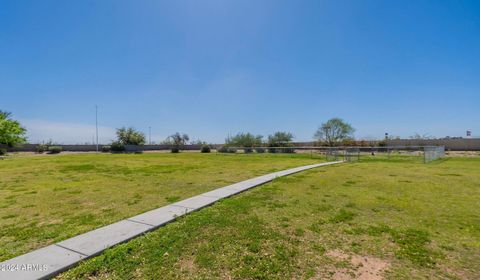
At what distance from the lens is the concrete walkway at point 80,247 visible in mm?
2709

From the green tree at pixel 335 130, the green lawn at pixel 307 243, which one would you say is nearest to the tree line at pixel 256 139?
the green tree at pixel 335 130

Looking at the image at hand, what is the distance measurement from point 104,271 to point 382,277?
130 inches

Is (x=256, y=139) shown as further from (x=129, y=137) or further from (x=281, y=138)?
(x=129, y=137)

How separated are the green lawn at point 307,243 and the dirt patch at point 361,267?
0.01 metres

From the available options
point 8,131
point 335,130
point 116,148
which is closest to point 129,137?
→ point 116,148

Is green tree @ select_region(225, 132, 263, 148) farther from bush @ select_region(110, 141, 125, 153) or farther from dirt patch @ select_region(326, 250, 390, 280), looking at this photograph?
dirt patch @ select_region(326, 250, 390, 280)

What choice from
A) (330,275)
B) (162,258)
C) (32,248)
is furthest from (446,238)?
(32,248)

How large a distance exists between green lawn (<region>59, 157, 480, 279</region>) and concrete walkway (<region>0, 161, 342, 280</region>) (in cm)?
18

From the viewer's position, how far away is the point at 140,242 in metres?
3.52

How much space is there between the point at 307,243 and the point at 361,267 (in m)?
0.82

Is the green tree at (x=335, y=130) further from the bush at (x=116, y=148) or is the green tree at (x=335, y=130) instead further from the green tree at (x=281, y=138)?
the bush at (x=116, y=148)

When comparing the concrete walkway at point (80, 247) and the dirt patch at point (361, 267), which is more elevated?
the concrete walkway at point (80, 247)

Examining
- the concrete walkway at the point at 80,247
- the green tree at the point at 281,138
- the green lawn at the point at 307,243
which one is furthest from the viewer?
the green tree at the point at 281,138

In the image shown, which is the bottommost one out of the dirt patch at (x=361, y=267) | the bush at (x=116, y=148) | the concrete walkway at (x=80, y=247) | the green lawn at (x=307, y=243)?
the dirt patch at (x=361, y=267)
